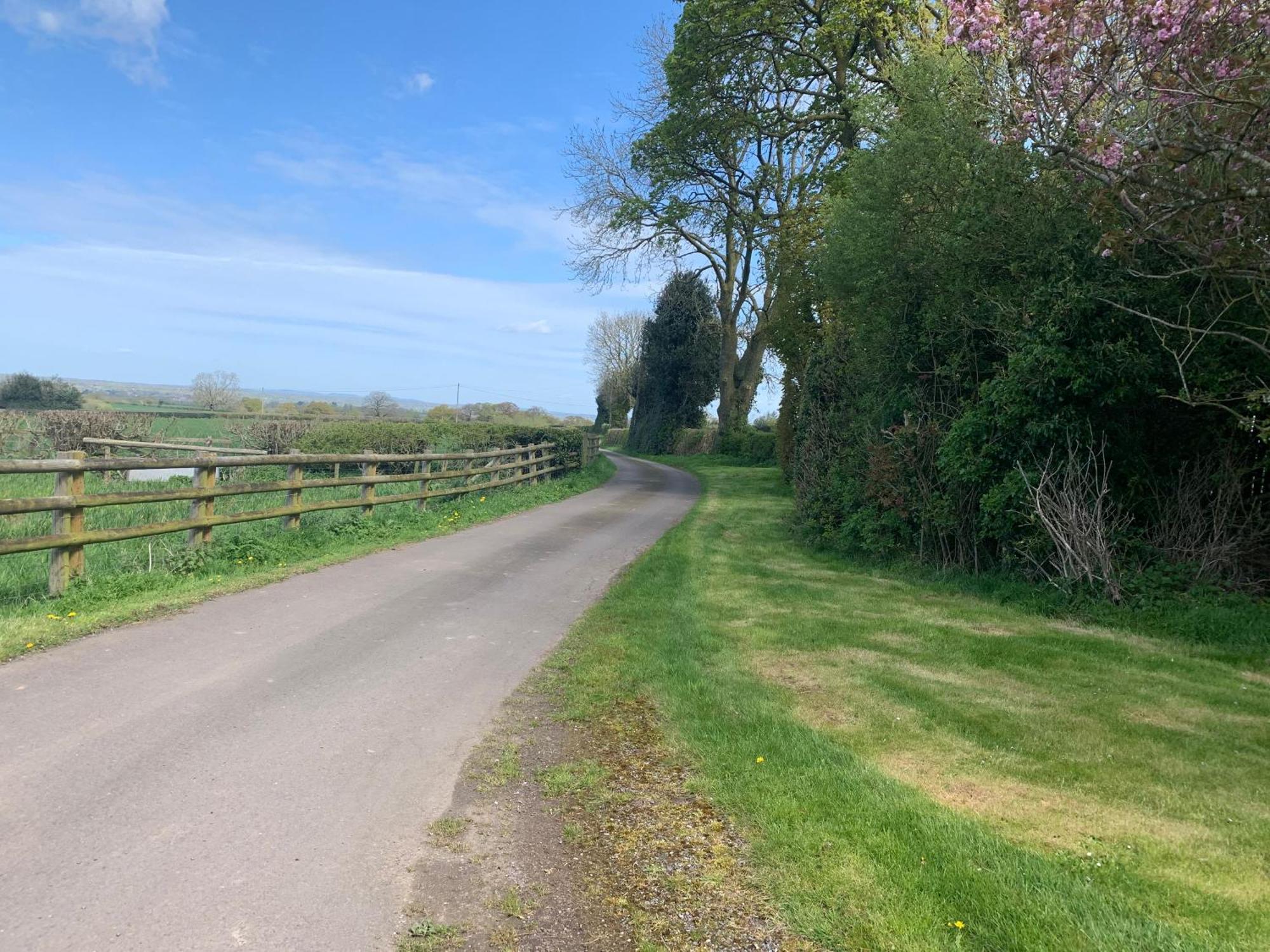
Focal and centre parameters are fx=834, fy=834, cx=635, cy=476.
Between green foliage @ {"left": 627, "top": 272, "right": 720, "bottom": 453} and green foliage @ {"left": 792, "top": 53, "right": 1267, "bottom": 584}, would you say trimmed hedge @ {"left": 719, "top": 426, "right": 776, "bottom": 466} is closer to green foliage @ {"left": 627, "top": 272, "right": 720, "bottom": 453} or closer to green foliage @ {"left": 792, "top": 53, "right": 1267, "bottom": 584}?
green foliage @ {"left": 627, "top": 272, "right": 720, "bottom": 453}

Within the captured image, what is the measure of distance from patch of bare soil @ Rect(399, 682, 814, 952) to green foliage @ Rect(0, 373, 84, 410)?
44896 millimetres

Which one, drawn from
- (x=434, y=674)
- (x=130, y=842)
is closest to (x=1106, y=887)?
(x=130, y=842)

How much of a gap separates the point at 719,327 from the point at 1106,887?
42997 mm

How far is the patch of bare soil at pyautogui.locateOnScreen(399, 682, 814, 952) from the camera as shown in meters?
3.23

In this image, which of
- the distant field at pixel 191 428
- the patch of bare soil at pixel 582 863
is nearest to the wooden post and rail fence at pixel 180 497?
the patch of bare soil at pixel 582 863

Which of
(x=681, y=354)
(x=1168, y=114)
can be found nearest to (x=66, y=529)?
(x=1168, y=114)

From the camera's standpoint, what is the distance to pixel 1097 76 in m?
7.32

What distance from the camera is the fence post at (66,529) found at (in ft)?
25.3

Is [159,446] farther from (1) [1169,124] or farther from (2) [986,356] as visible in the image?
(1) [1169,124]

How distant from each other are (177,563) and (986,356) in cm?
1005

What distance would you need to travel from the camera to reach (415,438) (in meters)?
24.0

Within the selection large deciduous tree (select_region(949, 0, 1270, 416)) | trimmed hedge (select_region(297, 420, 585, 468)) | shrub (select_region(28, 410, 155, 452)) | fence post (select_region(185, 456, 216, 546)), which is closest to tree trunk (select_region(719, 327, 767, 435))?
trimmed hedge (select_region(297, 420, 585, 468))

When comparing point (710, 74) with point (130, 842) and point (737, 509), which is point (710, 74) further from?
point (130, 842)

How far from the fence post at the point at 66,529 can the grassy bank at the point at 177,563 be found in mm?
127
